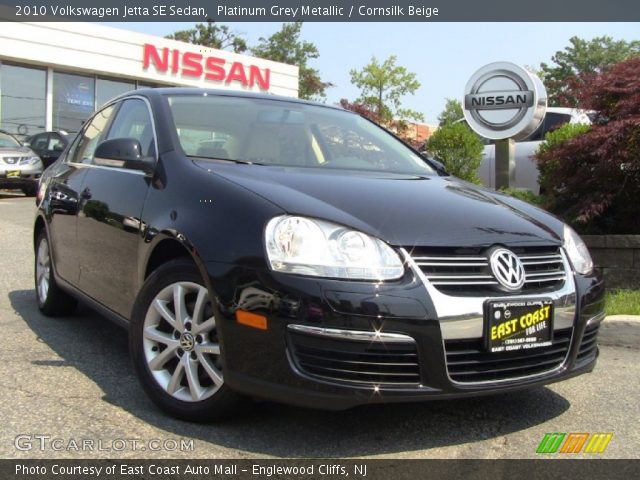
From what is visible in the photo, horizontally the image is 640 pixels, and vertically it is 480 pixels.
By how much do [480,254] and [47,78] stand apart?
64.0ft

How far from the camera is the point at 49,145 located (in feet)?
55.1

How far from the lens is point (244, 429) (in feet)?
9.53

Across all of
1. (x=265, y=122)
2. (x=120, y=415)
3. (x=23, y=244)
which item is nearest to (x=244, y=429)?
(x=120, y=415)

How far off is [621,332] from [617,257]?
3.98ft

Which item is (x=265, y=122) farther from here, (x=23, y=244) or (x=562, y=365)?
(x=23, y=244)

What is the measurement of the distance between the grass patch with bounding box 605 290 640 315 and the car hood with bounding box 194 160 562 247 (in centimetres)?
196

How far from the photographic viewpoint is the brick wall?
18.7 ft

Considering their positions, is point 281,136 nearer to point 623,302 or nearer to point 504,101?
point 623,302

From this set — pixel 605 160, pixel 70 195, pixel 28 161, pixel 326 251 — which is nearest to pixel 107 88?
pixel 28 161

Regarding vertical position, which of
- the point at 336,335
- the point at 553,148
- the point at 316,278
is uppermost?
the point at 553,148

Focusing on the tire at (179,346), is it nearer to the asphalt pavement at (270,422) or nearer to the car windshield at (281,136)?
the asphalt pavement at (270,422)

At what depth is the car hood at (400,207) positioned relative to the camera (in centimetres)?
276

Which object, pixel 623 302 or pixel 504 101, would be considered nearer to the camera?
pixel 623 302

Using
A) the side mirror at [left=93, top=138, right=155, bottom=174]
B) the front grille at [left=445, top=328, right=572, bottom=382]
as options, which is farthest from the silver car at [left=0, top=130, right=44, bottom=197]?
the front grille at [left=445, top=328, right=572, bottom=382]
